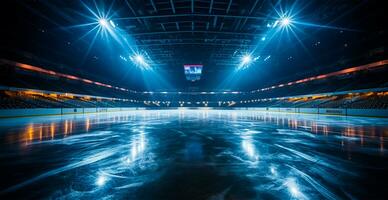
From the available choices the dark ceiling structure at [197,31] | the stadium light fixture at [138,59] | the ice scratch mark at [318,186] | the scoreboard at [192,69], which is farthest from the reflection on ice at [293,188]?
the stadium light fixture at [138,59]

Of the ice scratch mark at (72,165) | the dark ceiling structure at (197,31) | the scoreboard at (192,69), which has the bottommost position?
the ice scratch mark at (72,165)

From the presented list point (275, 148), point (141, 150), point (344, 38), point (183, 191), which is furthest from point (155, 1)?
point (344, 38)

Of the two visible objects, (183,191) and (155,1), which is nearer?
(183,191)

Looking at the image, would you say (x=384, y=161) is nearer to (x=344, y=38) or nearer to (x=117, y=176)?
(x=117, y=176)

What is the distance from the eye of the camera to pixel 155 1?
41.9 ft

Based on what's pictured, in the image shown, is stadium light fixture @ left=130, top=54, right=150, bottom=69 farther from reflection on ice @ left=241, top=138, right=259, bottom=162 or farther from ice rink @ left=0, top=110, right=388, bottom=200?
reflection on ice @ left=241, top=138, right=259, bottom=162

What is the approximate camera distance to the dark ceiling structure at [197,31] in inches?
531

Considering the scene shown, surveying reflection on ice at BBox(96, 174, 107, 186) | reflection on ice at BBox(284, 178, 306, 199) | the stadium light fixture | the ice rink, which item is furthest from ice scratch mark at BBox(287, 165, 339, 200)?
the stadium light fixture

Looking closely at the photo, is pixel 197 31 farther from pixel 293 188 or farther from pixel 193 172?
pixel 293 188

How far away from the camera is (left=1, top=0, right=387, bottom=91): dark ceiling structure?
44.2ft

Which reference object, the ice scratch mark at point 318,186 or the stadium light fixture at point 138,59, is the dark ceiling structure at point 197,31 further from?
the ice scratch mark at point 318,186

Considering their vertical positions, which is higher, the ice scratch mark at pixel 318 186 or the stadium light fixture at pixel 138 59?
the stadium light fixture at pixel 138 59

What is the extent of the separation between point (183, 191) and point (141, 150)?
2.84 m

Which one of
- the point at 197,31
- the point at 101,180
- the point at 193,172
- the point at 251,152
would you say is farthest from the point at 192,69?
the point at 101,180
